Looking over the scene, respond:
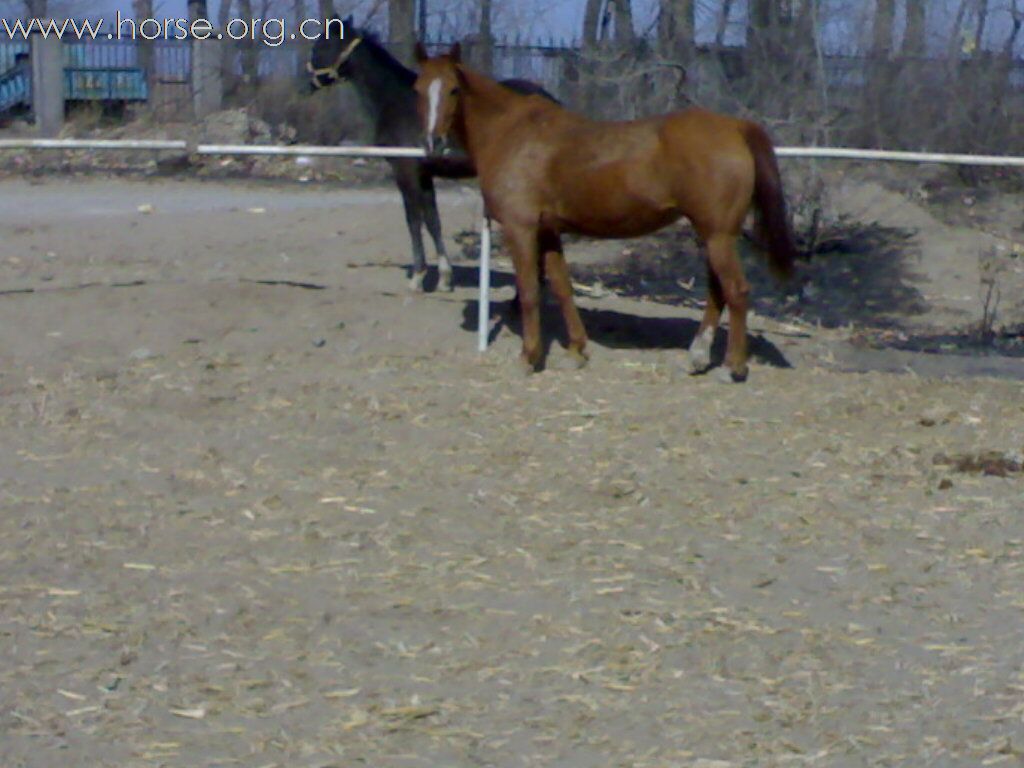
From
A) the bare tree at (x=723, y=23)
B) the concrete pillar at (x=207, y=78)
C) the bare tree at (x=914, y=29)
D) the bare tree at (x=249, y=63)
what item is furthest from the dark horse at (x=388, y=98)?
the concrete pillar at (x=207, y=78)

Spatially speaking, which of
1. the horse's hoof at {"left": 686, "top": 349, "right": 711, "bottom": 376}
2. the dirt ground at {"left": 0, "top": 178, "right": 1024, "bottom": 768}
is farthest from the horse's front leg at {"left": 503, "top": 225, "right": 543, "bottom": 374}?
the horse's hoof at {"left": 686, "top": 349, "right": 711, "bottom": 376}

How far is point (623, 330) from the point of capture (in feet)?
32.9

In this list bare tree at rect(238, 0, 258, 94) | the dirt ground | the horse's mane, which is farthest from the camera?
bare tree at rect(238, 0, 258, 94)

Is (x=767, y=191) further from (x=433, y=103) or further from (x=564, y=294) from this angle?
(x=433, y=103)

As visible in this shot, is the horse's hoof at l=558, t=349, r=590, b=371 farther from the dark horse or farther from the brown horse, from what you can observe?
the dark horse

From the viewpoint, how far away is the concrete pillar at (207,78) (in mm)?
27234

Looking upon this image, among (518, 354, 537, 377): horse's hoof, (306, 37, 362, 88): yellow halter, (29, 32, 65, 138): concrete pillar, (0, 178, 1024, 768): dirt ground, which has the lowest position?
(0, 178, 1024, 768): dirt ground

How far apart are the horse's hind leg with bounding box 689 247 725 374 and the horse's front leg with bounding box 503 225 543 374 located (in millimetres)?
881

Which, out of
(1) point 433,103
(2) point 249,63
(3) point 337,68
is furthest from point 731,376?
(2) point 249,63

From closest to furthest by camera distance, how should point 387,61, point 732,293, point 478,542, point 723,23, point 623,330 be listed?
point 478,542 → point 732,293 → point 623,330 → point 387,61 → point 723,23

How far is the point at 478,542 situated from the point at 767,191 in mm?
3443

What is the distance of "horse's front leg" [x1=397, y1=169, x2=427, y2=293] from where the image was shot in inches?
443

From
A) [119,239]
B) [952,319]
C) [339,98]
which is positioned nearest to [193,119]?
[339,98]

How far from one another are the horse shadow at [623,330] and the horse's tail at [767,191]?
982 millimetres
